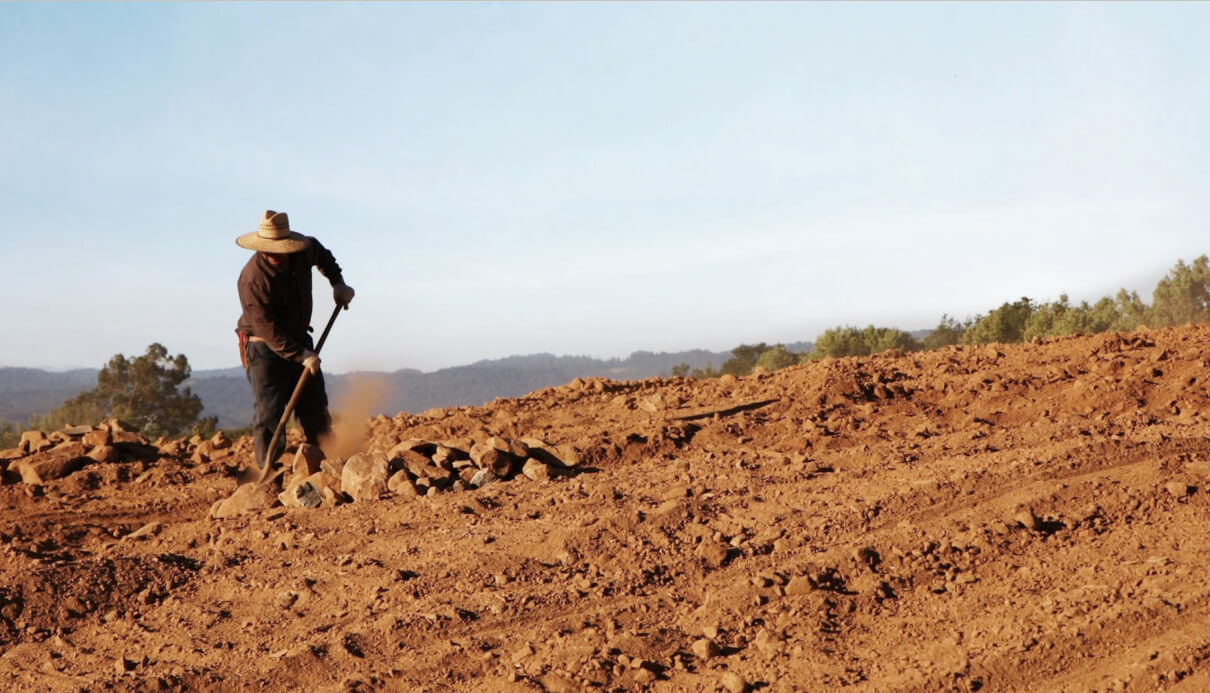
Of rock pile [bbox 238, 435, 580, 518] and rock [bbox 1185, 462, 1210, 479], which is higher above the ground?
rock pile [bbox 238, 435, 580, 518]

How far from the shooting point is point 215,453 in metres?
9.01

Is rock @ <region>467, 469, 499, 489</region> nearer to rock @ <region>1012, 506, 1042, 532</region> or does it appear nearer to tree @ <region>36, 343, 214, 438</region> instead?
rock @ <region>1012, 506, 1042, 532</region>

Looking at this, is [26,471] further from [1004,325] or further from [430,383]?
[430,383]

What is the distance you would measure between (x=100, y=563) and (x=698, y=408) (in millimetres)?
4409

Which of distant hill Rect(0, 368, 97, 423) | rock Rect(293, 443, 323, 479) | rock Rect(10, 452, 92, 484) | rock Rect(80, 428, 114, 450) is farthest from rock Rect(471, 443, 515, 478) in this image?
distant hill Rect(0, 368, 97, 423)

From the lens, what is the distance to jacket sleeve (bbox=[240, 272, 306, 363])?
6816mm

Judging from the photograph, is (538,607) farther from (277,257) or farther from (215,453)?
(215,453)

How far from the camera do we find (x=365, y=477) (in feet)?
20.4

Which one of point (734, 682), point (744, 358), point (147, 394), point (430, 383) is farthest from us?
point (430, 383)

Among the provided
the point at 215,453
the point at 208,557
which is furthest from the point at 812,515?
the point at 215,453

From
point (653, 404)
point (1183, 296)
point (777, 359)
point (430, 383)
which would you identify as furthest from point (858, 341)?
point (430, 383)

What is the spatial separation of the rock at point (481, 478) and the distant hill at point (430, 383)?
2881mm

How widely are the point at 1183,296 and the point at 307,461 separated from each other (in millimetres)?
18136

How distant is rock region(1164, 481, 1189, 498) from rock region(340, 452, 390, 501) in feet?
13.0
